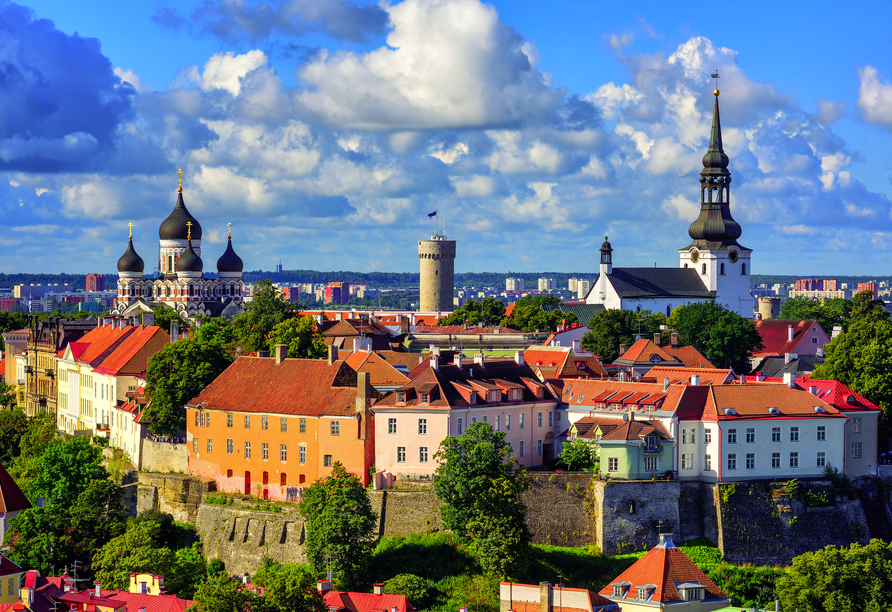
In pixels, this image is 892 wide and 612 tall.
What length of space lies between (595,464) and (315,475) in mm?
14186

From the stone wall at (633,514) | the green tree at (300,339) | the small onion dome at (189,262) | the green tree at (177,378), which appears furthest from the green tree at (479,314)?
the stone wall at (633,514)

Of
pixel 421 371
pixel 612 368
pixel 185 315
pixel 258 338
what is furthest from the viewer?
pixel 185 315

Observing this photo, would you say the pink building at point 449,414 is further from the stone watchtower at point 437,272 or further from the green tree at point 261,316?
the stone watchtower at point 437,272

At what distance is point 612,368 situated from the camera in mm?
88438

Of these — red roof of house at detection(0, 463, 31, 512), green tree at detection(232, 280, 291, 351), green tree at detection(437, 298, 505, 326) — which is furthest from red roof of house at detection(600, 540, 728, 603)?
green tree at detection(437, 298, 505, 326)

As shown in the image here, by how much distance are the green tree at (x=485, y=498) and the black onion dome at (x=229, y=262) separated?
327ft

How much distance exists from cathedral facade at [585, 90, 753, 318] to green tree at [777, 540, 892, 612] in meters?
90.2

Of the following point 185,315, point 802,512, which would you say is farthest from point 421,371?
point 185,315

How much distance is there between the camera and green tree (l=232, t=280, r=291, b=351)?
317 feet

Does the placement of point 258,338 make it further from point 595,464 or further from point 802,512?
point 802,512

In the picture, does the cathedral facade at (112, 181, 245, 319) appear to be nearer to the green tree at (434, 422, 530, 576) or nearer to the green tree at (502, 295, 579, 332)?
the green tree at (502, 295, 579, 332)

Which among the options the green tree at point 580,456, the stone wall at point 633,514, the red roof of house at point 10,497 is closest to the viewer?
the stone wall at point 633,514

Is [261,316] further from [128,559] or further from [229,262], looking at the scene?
[229,262]

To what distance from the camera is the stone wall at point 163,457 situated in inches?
3019
